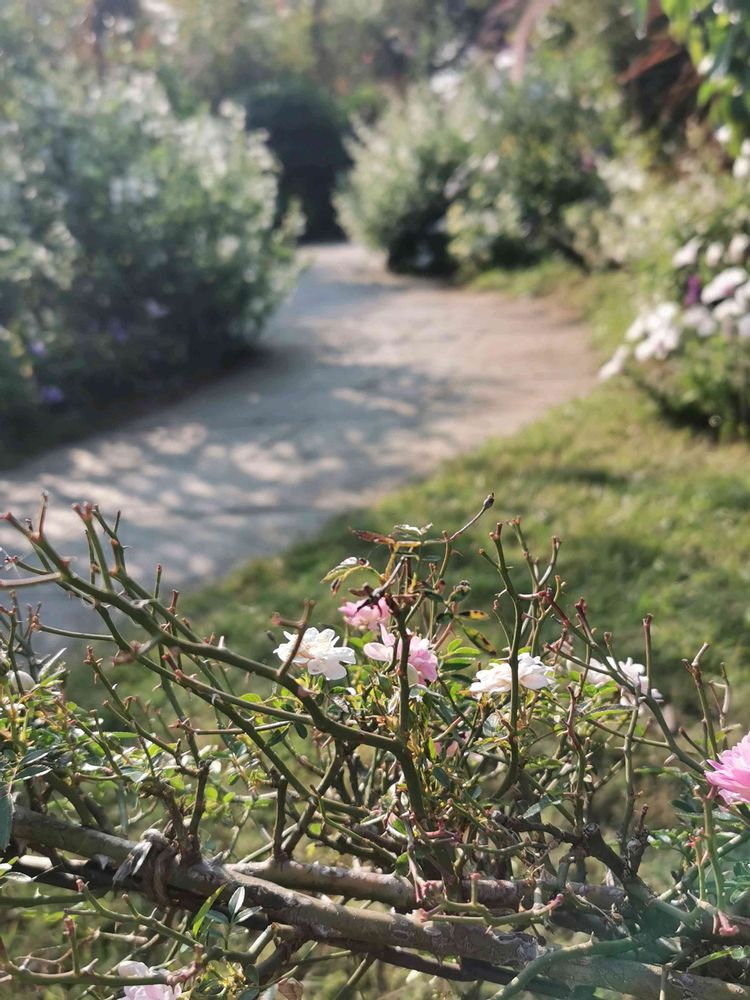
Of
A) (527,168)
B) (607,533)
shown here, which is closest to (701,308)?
(607,533)

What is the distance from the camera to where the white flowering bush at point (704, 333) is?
157 inches

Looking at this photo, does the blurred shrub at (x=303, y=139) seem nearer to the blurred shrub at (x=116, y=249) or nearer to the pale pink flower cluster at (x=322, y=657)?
the blurred shrub at (x=116, y=249)

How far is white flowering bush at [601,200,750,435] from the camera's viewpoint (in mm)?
3986

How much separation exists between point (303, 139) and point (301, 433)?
46.0 feet

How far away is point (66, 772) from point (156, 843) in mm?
118

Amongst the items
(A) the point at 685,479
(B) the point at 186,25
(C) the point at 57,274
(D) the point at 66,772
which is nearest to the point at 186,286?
(C) the point at 57,274

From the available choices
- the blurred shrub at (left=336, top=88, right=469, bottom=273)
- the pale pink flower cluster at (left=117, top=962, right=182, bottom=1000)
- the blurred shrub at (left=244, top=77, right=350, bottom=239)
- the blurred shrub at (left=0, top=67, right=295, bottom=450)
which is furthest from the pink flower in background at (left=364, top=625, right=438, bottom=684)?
the blurred shrub at (left=244, top=77, right=350, bottom=239)

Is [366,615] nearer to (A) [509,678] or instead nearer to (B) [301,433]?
(A) [509,678]

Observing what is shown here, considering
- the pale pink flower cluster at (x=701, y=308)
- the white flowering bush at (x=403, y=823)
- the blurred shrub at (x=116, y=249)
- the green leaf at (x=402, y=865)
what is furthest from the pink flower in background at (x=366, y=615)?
the blurred shrub at (x=116, y=249)

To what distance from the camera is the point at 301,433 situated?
4.95 m

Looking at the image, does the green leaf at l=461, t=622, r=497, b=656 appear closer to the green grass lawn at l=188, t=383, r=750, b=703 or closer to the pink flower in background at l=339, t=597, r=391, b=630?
the pink flower in background at l=339, t=597, r=391, b=630

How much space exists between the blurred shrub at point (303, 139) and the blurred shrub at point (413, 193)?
586cm

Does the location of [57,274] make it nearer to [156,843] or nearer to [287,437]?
[287,437]

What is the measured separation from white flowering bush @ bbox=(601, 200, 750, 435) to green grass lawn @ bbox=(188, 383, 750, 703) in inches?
5.2
